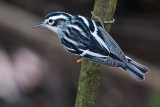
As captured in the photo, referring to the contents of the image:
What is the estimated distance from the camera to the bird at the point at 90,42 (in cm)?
238

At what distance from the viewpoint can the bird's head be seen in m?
2.43

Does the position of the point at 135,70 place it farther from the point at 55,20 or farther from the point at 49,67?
the point at 49,67

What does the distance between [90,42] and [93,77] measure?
8.3 inches

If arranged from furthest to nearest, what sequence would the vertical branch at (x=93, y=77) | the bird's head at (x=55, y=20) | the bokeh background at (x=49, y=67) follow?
the bokeh background at (x=49, y=67) < the bird's head at (x=55, y=20) < the vertical branch at (x=93, y=77)

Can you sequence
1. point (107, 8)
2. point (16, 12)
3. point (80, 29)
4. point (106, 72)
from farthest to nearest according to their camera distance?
1. point (16, 12)
2. point (106, 72)
3. point (80, 29)
4. point (107, 8)

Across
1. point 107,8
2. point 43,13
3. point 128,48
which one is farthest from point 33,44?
point 107,8

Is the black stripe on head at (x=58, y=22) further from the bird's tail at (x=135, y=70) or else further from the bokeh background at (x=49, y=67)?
the bokeh background at (x=49, y=67)

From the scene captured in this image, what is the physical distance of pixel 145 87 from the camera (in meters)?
4.61

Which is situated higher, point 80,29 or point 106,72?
point 106,72

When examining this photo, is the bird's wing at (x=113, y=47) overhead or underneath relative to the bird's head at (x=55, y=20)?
underneath

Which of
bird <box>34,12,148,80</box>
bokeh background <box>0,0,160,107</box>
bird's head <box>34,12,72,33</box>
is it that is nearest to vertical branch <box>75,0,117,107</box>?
bird <box>34,12,148,80</box>

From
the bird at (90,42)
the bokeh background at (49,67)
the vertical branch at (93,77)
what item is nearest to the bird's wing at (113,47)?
the bird at (90,42)

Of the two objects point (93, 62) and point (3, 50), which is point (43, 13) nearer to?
point (3, 50)

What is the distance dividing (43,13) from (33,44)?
1.92 feet
